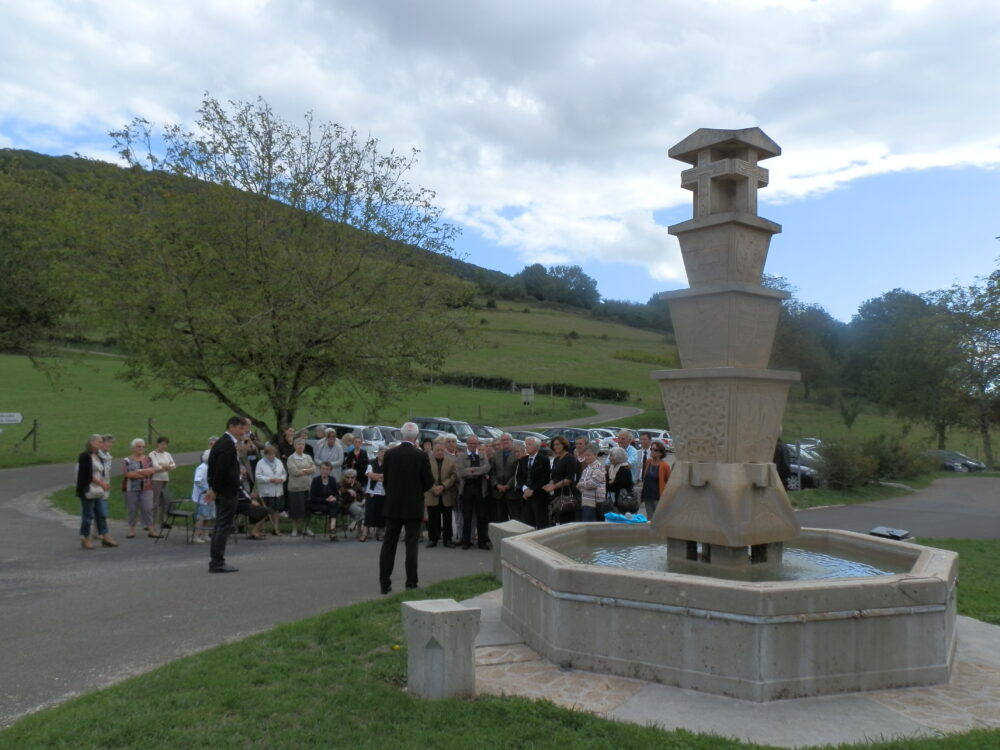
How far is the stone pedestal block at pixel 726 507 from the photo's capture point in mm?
6871

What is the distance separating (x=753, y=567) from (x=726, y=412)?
1.40 meters

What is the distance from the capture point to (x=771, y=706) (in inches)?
204

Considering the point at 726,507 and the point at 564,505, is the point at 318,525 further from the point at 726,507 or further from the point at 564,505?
the point at 726,507

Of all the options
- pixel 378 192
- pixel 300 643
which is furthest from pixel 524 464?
pixel 378 192

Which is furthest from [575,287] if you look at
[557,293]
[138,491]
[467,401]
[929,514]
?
[138,491]

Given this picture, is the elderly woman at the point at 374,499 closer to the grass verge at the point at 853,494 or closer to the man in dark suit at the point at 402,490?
the man in dark suit at the point at 402,490

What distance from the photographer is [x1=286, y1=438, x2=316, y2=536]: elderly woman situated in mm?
13929

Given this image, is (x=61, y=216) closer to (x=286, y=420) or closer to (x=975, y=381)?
(x=286, y=420)

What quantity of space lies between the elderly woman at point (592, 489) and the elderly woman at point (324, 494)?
15.7 ft

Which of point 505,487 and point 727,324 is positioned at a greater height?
point 727,324

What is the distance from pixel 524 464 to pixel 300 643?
6192 mm

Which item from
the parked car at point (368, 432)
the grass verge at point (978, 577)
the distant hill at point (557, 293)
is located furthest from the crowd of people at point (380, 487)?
the distant hill at point (557, 293)

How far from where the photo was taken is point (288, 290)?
19.0 meters

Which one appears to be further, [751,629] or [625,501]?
[625,501]
